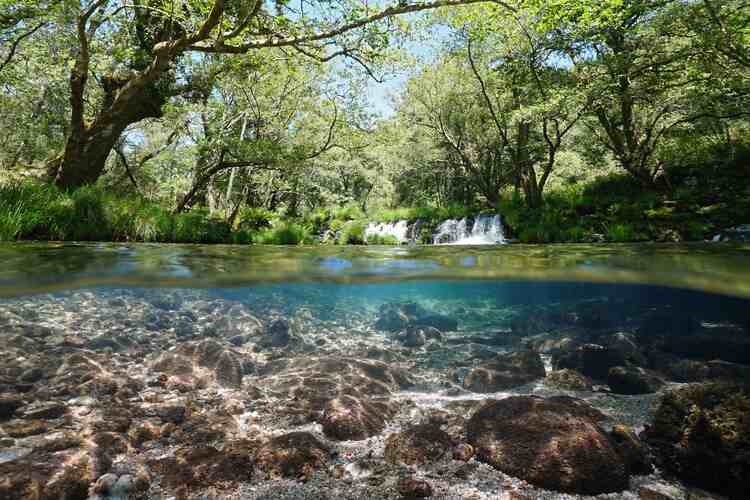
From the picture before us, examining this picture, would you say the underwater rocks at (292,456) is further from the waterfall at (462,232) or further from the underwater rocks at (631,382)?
the waterfall at (462,232)

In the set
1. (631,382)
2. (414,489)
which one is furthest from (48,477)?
(631,382)

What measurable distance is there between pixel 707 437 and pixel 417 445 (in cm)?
242

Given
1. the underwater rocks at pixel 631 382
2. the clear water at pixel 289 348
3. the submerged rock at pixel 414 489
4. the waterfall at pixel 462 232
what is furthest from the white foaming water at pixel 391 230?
the submerged rock at pixel 414 489

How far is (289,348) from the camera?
28.0 feet

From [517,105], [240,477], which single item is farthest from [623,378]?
[517,105]

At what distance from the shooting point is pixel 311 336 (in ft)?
32.8

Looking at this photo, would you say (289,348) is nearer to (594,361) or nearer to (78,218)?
(594,361)

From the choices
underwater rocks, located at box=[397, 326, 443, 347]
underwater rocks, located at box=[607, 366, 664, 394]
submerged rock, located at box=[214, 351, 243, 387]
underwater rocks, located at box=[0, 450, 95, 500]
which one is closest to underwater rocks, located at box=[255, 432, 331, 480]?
underwater rocks, located at box=[0, 450, 95, 500]

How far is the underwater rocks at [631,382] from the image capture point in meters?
5.54

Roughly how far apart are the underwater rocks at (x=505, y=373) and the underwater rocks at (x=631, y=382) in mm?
979

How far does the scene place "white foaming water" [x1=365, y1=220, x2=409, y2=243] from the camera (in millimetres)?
23345

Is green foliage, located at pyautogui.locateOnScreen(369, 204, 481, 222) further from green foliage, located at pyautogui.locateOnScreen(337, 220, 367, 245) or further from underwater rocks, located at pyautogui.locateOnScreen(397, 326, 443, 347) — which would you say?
underwater rocks, located at pyautogui.locateOnScreen(397, 326, 443, 347)

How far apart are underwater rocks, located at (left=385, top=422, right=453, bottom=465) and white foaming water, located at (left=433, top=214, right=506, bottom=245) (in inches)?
650

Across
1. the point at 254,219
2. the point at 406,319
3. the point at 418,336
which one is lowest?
the point at 406,319
